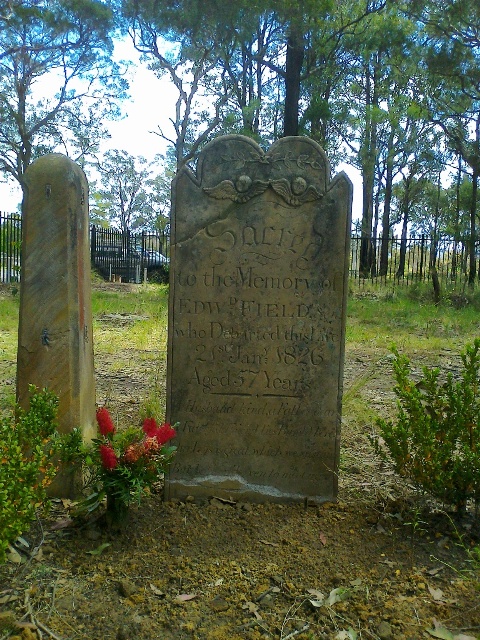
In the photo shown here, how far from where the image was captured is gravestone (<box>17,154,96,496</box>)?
9.95 ft

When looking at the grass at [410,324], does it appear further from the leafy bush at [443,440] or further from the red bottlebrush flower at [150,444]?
the red bottlebrush flower at [150,444]

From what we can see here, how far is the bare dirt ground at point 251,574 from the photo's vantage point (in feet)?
7.30

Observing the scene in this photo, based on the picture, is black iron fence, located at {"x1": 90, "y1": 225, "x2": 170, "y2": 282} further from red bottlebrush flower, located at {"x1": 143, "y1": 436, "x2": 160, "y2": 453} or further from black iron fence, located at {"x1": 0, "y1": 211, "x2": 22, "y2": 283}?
red bottlebrush flower, located at {"x1": 143, "y1": 436, "x2": 160, "y2": 453}

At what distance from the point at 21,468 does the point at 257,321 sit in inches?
59.2

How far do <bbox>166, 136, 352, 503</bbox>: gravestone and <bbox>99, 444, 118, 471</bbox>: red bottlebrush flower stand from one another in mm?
740

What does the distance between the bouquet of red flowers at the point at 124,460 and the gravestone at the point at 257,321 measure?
1.96 ft

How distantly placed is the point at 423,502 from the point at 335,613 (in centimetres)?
106

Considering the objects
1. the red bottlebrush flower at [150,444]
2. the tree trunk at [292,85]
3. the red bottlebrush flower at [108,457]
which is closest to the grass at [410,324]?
the tree trunk at [292,85]

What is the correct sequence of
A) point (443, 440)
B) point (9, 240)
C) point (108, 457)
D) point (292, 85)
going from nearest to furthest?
point (108, 457)
point (443, 440)
point (292, 85)
point (9, 240)

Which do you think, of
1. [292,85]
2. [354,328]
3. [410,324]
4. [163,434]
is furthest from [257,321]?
[292,85]

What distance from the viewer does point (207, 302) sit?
10.7 feet

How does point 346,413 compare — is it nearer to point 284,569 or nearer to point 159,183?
point 284,569

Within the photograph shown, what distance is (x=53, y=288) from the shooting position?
3059mm

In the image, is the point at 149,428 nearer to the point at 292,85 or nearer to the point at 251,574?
the point at 251,574
